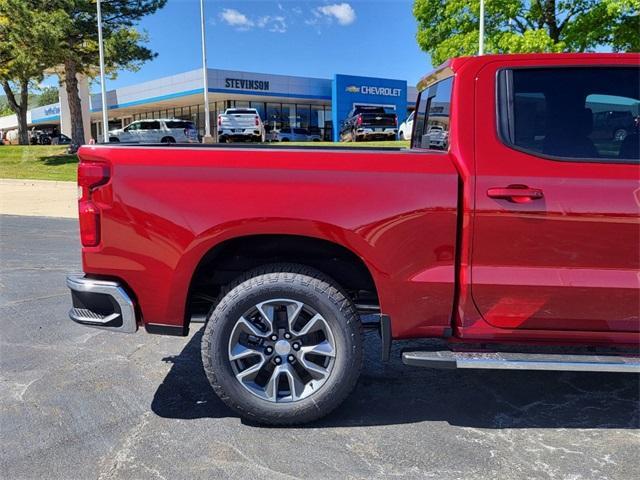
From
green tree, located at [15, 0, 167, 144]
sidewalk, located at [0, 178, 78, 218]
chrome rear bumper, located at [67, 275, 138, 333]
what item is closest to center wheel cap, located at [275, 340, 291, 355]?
chrome rear bumper, located at [67, 275, 138, 333]

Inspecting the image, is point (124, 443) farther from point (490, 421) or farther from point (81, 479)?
point (490, 421)

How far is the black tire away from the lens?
3090 millimetres

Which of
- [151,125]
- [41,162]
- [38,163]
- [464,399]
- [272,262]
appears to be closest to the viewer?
[272,262]

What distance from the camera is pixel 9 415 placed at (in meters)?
3.34

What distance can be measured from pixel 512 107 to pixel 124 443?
279cm

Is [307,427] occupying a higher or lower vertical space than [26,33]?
lower

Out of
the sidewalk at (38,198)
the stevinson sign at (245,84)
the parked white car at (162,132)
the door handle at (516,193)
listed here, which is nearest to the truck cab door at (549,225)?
the door handle at (516,193)

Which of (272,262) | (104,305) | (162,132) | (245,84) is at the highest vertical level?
(245,84)

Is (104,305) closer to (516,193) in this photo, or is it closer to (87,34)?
(516,193)

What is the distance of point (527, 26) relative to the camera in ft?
67.5

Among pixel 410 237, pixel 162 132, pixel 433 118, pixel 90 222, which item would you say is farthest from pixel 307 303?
pixel 162 132

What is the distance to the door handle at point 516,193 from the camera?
9.64ft

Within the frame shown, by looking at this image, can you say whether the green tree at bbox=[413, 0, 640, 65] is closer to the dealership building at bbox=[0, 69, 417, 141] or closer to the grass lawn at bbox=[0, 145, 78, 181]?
the grass lawn at bbox=[0, 145, 78, 181]

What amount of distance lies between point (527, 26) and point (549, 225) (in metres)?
20.3
